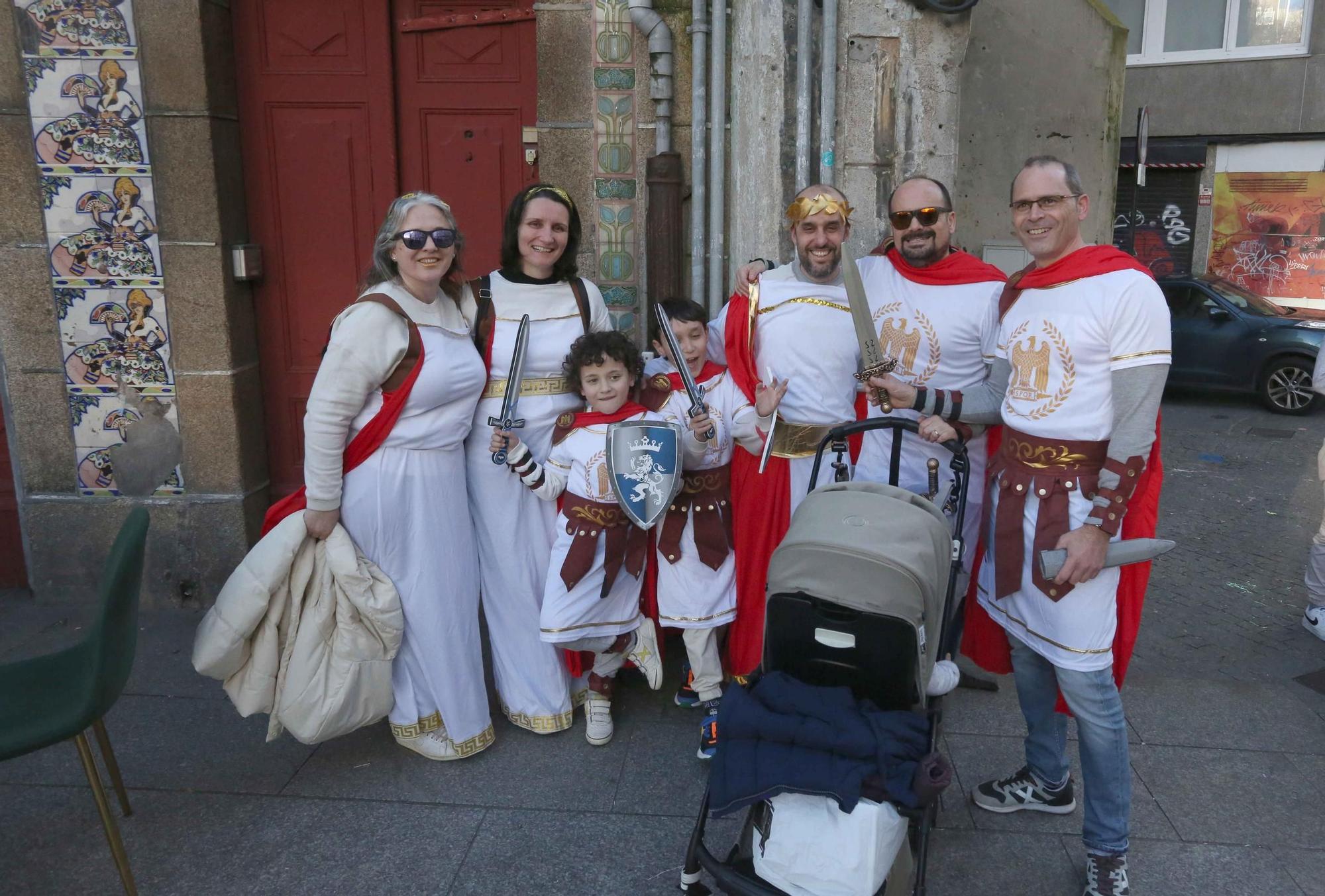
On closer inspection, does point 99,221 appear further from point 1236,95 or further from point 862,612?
point 1236,95

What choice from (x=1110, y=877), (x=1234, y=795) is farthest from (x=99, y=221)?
(x=1234, y=795)

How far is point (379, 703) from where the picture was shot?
343cm

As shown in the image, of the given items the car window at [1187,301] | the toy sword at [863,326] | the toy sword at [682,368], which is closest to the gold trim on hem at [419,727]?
the toy sword at [682,368]

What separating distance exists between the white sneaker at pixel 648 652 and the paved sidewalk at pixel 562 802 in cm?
22

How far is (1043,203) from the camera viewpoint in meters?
2.78

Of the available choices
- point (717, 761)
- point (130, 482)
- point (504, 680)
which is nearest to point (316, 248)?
point (130, 482)

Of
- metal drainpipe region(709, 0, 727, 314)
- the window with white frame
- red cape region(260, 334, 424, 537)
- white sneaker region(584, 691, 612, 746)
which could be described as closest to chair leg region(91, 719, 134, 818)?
red cape region(260, 334, 424, 537)

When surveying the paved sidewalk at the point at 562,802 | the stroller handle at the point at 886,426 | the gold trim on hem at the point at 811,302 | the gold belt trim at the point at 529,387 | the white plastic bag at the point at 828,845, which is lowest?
the paved sidewalk at the point at 562,802

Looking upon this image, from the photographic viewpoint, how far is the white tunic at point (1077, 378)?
104 inches

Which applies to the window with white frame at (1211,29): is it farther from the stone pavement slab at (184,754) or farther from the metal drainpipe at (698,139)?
the stone pavement slab at (184,754)

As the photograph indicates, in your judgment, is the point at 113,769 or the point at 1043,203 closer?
the point at 1043,203

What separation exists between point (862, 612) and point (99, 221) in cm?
399

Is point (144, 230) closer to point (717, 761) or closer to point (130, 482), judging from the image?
point (130, 482)

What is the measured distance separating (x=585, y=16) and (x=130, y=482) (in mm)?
3065
